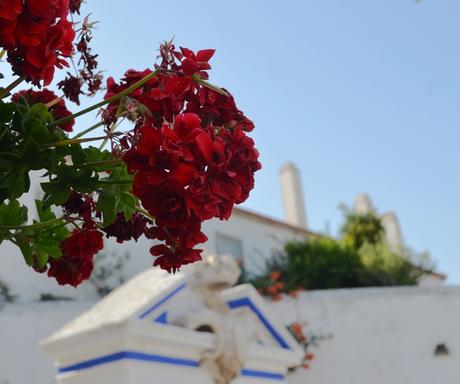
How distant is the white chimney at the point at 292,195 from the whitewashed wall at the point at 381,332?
9.27 meters

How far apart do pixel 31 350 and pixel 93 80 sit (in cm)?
897

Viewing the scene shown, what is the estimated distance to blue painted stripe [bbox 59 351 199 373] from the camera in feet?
18.3

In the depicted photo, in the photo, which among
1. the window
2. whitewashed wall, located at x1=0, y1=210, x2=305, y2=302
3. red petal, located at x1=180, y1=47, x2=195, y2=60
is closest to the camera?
red petal, located at x1=180, y1=47, x2=195, y2=60

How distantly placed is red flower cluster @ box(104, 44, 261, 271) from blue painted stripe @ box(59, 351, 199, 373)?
164 inches

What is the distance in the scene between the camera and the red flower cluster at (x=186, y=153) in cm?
135

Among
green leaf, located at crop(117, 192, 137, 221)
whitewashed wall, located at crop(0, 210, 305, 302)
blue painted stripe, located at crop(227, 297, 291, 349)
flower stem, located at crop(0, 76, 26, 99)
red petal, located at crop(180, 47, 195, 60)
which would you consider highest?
whitewashed wall, located at crop(0, 210, 305, 302)

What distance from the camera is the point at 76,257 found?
1.78 metres

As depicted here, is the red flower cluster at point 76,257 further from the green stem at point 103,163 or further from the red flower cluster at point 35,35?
the red flower cluster at point 35,35

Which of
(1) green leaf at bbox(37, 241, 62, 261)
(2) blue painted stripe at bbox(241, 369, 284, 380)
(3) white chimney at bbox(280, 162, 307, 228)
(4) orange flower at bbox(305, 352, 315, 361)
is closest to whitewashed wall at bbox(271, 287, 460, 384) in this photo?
(4) orange flower at bbox(305, 352, 315, 361)

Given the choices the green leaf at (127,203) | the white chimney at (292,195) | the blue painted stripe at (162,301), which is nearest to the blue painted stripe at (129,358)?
the blue painted stripe at (162,301)

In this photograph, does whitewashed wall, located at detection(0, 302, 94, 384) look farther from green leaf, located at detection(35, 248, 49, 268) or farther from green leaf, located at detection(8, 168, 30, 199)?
green leaf, located at detection(8, 168, 30, 199)

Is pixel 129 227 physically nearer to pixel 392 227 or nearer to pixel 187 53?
pixel 187 53

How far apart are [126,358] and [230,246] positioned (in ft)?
36.4

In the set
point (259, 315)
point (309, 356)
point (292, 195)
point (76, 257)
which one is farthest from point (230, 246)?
point (76, 257)
